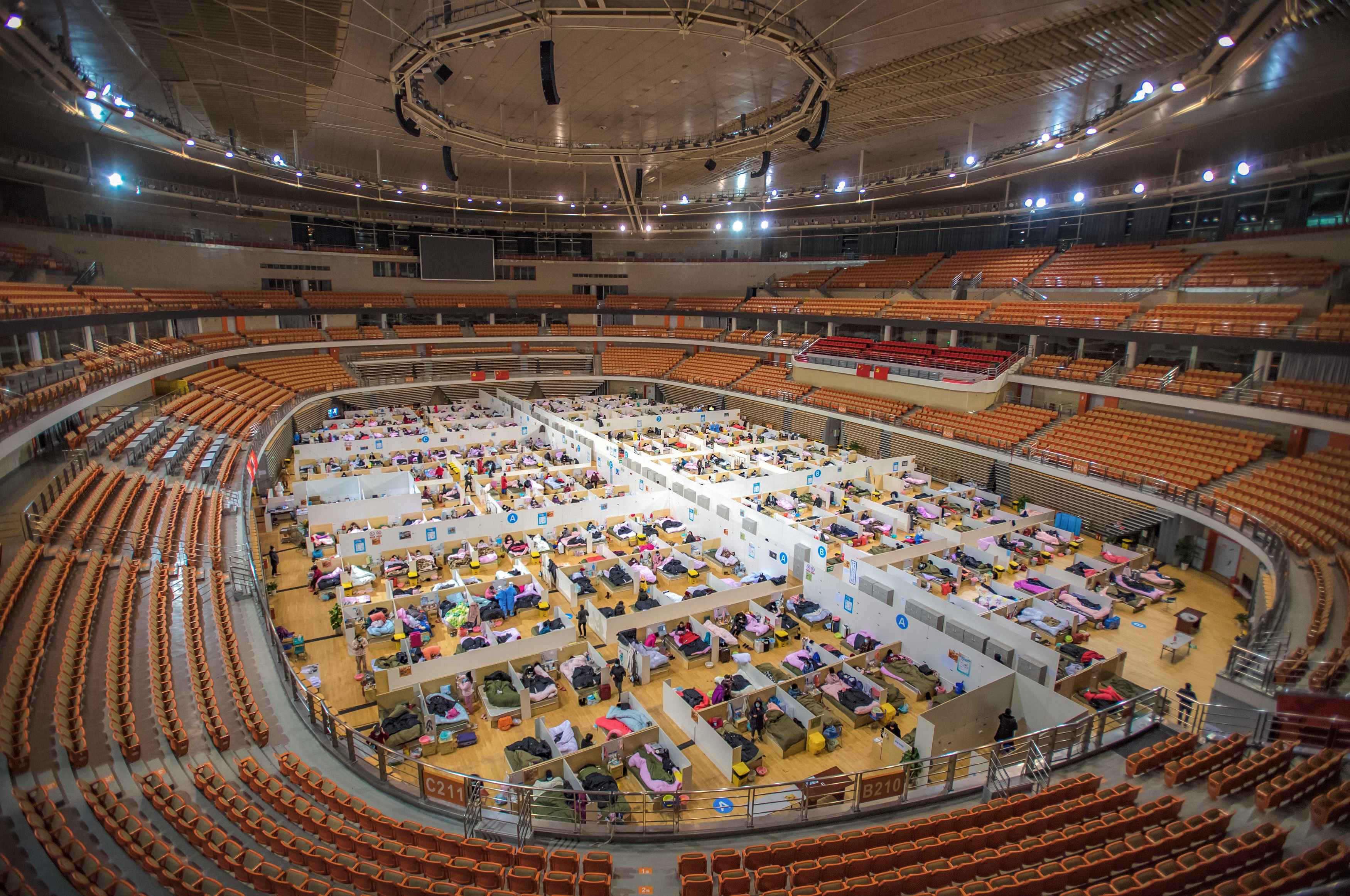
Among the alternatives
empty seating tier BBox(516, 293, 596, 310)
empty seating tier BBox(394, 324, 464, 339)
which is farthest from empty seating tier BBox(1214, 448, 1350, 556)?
empty seating tier BBox(394, 324, 464, 339)

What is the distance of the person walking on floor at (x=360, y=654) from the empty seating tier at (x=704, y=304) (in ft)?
91.7

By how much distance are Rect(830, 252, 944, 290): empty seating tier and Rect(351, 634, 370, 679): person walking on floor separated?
2770 cm

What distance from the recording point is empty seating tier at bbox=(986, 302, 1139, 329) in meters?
20.6

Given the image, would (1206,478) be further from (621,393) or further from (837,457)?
(621,393)

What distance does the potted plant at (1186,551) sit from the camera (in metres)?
15.5

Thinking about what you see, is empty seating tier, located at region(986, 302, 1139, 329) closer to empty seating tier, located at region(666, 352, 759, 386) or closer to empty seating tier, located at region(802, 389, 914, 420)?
empty seating tier, located at region(802, 389, 914, 420)

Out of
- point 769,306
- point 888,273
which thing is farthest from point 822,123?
point 769,306

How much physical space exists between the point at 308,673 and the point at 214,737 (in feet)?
10.7

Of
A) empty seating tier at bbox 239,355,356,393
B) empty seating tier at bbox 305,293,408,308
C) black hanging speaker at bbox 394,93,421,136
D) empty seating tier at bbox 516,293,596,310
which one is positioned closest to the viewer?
black hanging speaker at bbox 394,93,421,136

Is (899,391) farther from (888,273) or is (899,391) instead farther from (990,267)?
(888,273)

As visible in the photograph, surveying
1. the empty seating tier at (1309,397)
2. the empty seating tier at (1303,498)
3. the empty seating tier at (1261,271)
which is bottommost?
the empty seating tier at (1303,498)

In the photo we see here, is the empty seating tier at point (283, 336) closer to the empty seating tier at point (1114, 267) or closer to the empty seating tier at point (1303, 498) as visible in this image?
the empty seating tier at point (1114, 267)

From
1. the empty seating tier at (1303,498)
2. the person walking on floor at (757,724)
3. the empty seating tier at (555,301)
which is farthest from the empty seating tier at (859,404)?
the person walking on floor at (757,724)

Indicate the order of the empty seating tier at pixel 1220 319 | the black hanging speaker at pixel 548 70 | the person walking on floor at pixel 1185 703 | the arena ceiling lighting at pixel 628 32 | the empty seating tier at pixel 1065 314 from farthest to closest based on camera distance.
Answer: the empty seating tier at pixel 1065 314 < the empty seating tier at pixel 1220 319 < the arena ceiling lighting at pixel 628 32 < the black hanging speaker at pixel 548 70 < the person walking on floor at pixel 1185 703
